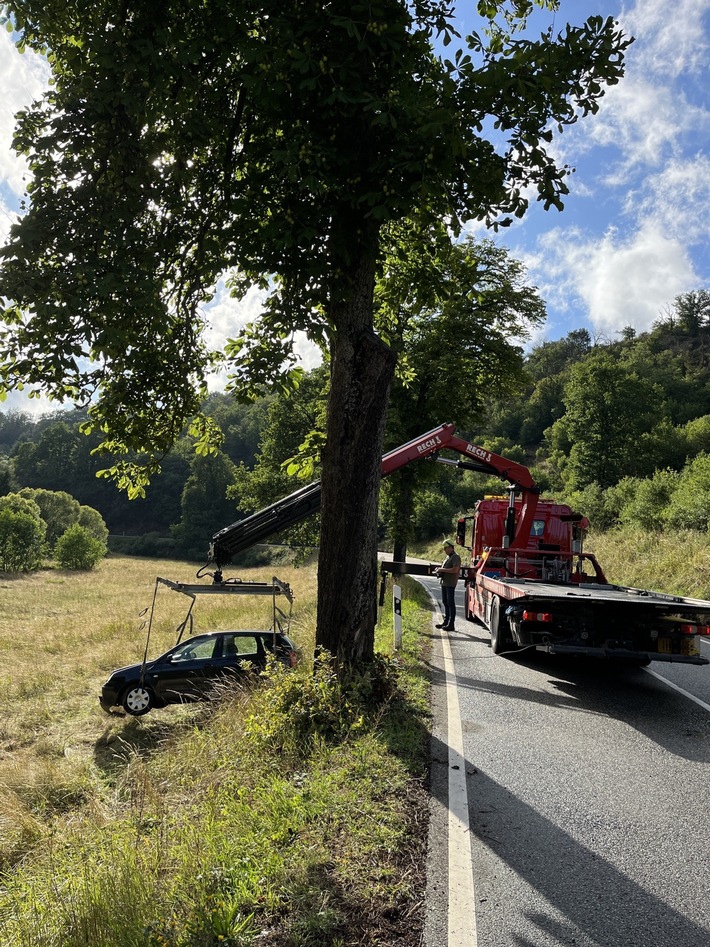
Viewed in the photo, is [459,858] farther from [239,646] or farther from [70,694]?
[70,694]

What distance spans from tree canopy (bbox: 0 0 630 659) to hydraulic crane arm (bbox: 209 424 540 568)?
2100mm

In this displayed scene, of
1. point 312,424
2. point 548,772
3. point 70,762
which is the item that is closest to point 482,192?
point 548,772

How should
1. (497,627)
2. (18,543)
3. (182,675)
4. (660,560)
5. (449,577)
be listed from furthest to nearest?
(18,543), (660,560), (449,577), (182,675), (497,627)

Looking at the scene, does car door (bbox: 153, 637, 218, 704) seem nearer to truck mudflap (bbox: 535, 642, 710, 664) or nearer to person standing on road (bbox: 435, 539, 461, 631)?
person standing on road (bbox: 435, 539, 461, 631)

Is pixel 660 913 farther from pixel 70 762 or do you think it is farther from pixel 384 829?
pixel 70 762

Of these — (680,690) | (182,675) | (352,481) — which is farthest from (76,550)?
(680,690)

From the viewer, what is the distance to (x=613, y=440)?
5341 cm

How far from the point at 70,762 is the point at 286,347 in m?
6.19

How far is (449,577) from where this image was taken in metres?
12.4

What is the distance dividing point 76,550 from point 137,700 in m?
48.1

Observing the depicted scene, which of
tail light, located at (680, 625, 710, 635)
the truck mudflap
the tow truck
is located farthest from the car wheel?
tail light, located at (680, 625, 710, 635)

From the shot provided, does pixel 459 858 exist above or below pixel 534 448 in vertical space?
Result: below

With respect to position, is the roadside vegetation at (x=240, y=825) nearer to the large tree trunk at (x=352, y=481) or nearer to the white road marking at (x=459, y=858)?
the white road marking at (x=459, y=858)

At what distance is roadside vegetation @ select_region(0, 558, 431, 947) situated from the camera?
3096 millimetres
